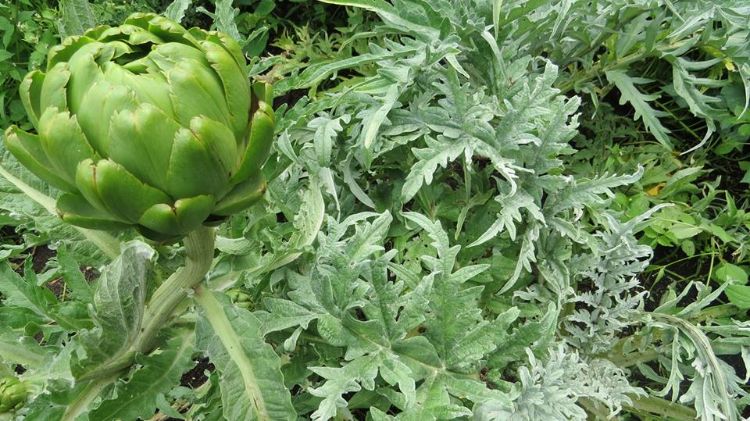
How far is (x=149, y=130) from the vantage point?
1.86 feet

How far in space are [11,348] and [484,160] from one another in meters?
0.85

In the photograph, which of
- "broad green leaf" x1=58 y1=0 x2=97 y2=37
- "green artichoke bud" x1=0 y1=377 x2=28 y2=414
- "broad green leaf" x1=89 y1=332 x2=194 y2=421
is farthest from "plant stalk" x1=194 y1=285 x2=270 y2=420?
"broad green leaf" x1=58 y1=0 x2=97 y2=37

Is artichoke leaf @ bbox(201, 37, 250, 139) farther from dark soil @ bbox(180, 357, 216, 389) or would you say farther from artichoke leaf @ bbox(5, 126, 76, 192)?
dark soil @ bbox(180, 357, 216, 389)

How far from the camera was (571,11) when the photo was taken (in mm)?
1192

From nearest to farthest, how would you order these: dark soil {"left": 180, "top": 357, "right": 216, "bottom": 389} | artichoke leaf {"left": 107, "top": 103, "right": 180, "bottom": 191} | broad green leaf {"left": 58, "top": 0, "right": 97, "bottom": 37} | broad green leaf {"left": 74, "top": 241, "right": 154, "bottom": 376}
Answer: artichoke leaf {"left": 107, "top": 103, "right": 180, "bottom": 191}, broad green leaf {"left": 74, "top": 241, "right": 154, "bottom": 376}, broad green leaf {"left": 58, "top": 0, "right": 97, "bottom": 37}, dark soil {"left": 180, "top": 357, "right": 216, "bottom": 389}

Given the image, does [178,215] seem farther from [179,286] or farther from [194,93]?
[179,286]

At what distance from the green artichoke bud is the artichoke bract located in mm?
277

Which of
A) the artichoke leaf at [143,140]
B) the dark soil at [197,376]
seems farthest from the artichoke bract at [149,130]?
the dark soil at [197,376]

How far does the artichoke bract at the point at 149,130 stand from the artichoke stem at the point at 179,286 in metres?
0.09

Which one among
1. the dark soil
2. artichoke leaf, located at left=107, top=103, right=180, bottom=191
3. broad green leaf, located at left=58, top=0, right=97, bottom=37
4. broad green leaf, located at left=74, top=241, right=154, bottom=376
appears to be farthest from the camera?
the dark soil

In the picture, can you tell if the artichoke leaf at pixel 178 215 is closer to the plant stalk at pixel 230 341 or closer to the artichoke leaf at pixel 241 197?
the artichoke leaf at pixel 241 197

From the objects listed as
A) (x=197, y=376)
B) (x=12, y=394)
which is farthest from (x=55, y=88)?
(x=197, y=376)

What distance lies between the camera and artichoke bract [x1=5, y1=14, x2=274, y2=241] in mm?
574

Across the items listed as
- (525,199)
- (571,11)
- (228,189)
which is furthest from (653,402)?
(228,189)
